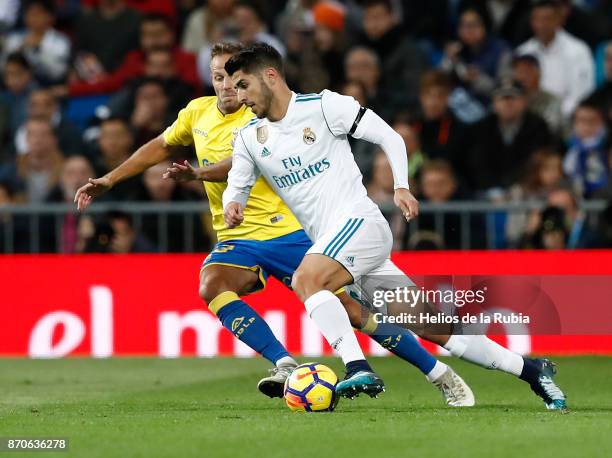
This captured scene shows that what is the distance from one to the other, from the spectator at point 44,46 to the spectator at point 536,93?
573 cm

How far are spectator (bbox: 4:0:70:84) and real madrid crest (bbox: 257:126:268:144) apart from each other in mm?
9447

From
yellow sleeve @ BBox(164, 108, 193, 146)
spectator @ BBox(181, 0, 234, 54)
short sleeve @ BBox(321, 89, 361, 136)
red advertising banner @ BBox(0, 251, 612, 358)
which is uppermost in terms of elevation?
spectator @ BBox(181, 0, 234, 54)

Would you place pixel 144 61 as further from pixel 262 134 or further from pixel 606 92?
pixel 262 134

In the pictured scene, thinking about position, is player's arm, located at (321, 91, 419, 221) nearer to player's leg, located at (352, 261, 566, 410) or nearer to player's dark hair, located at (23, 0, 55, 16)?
player's leg, located at (352, 261, 566, 410)

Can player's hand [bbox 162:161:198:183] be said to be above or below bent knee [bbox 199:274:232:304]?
above

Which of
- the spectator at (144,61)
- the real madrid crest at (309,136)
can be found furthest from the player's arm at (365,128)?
the spectator at (144,61)

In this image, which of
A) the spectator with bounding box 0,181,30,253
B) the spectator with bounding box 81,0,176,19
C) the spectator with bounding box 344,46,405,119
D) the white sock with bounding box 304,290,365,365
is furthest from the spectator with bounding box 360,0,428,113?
the white sock with bounding box 304,290,365,365

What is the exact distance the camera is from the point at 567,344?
13391mm

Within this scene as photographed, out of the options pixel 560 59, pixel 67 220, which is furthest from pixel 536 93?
pixel 67 220

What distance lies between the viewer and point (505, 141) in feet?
48.5

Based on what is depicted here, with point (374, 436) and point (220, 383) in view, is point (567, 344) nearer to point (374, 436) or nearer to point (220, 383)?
point (220, 383)

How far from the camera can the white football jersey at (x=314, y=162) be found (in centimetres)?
863

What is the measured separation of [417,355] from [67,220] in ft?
21.5

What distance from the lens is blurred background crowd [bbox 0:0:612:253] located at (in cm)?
1412
